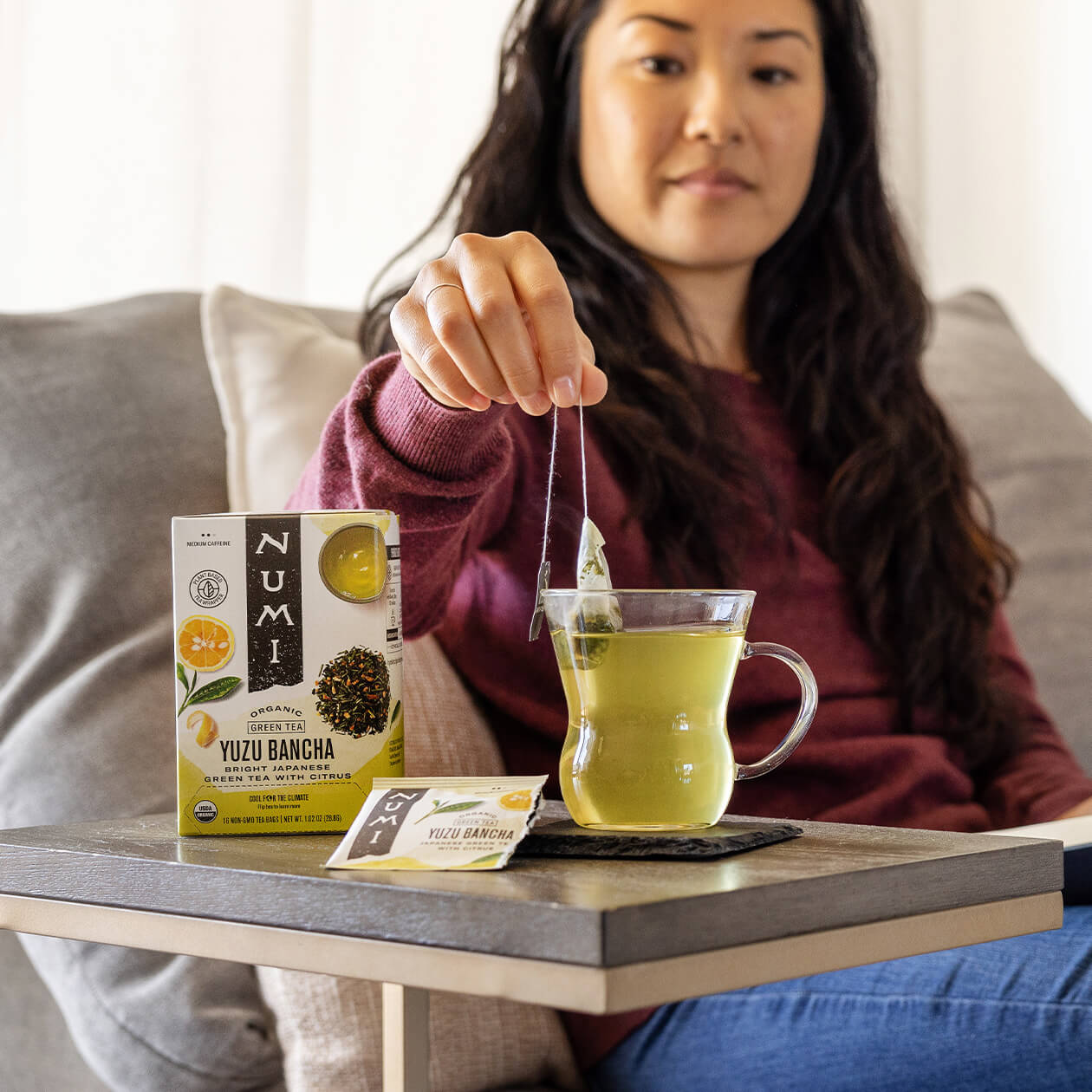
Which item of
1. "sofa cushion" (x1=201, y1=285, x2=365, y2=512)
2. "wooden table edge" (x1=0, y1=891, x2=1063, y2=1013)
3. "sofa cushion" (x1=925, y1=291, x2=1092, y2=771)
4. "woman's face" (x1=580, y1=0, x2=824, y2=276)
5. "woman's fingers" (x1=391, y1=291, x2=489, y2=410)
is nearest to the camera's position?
"wooden table edge" (x1=0, y1=891, x2=1063, y2=1013)

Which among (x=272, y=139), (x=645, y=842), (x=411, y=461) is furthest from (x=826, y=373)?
(x=645, y=842)

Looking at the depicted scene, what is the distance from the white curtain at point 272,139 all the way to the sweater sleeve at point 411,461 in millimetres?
815

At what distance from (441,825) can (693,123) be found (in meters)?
0.84

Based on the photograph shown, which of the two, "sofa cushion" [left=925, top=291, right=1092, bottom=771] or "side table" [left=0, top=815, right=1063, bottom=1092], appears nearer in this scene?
"side table" [left=0, top=815, right=1063, bottom=1092]

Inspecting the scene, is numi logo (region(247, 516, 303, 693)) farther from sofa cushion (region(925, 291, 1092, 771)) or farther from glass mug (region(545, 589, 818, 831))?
sofa cushion (region(925, 291, 1092, 771))

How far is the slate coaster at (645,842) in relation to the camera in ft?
1.78

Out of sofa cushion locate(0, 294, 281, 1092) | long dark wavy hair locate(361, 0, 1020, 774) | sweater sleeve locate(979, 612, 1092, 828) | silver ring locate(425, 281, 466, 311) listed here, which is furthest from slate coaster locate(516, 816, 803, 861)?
sweater sleeve locate(979, 612, 1092, 828)

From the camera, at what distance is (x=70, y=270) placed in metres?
1.58

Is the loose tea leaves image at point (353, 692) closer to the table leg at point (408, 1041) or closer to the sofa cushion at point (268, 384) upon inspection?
the table leg at point (408, 1041)

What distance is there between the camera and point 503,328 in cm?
62

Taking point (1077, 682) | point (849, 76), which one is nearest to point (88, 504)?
point (849, 76)

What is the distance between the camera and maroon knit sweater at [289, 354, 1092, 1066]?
3.21 ft

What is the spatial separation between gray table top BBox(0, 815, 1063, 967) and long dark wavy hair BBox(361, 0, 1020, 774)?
0.57 m

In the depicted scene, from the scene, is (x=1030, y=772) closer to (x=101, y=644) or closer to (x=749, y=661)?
(x=749, y=661)
